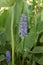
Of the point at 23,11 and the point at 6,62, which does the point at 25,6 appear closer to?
the point at 23,11

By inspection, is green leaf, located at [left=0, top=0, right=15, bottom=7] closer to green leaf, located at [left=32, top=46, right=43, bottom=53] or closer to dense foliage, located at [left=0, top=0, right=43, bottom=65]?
dense foliage, located at [left=0, top=0, right=43, bottom=65]

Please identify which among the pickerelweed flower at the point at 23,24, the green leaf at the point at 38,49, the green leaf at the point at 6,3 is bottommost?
the green leaf at the point at 38,49

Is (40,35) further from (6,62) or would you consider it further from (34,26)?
(6,62)

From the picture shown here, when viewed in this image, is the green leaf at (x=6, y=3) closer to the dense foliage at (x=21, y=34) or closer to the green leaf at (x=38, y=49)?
the dense foliage at (x=21, y=34)

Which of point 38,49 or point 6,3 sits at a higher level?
point 6,3

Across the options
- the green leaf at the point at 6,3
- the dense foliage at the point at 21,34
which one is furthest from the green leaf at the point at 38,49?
the green leaf at the point at 6,3

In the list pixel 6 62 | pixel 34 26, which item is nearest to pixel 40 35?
pixel 34 26

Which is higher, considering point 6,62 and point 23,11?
point 23,11
